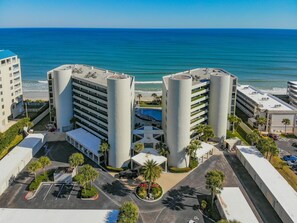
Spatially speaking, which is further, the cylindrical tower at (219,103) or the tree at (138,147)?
the cylindrical tower at (219,103)

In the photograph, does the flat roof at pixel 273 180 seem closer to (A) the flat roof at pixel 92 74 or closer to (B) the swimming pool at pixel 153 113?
(B) the swimming pool at pixel 153 113

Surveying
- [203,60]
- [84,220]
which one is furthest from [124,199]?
[203,60]

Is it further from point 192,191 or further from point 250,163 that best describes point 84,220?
point 250,163

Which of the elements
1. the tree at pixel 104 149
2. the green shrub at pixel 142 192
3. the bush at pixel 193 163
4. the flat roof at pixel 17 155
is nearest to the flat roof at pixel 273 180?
the bush at pixel 193 163

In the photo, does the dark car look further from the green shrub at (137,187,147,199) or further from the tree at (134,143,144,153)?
the green shrub at (137,187,147,199)

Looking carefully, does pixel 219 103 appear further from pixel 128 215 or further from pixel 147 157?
pixel 128 215

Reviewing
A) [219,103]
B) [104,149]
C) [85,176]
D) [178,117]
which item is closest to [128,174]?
[104,149]

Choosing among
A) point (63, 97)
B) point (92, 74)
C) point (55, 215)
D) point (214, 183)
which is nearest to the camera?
point (55, 215)
